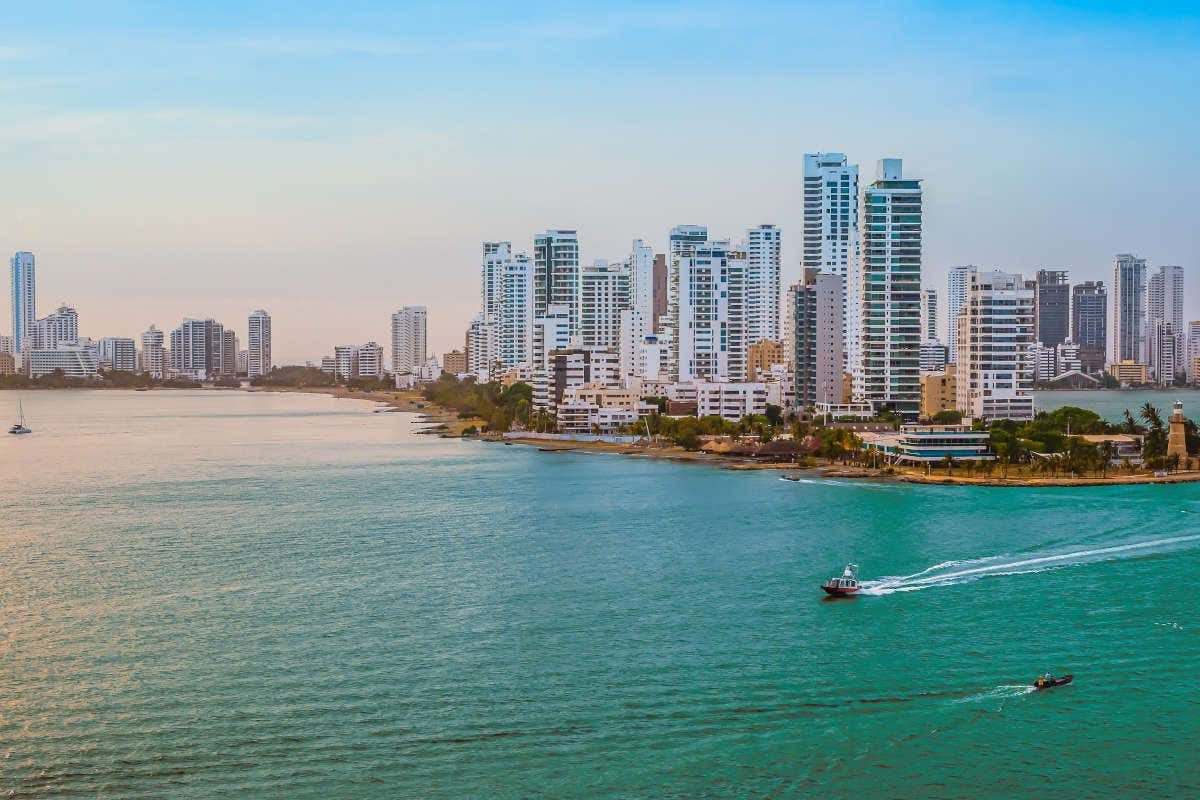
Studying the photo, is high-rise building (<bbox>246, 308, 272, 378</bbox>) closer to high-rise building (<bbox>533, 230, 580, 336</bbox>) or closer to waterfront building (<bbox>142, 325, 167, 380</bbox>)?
waterfront building (<bbox>142, 325, 167, 380</bbox>)

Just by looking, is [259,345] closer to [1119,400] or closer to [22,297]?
[22,297]

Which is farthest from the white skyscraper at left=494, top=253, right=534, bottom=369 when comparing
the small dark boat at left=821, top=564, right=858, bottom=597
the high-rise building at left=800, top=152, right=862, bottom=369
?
the small dark boat at left=821, top=564, right=858, bottom=597

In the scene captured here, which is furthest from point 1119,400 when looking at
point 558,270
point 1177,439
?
point 1177,439

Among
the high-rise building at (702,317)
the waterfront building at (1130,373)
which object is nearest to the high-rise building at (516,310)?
the high-rise building at (702,317)

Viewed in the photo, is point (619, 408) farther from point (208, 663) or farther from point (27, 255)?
point (27, 255)

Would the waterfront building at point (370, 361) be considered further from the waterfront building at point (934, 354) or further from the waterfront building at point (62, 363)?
the waterfront building at point (934, 354)
